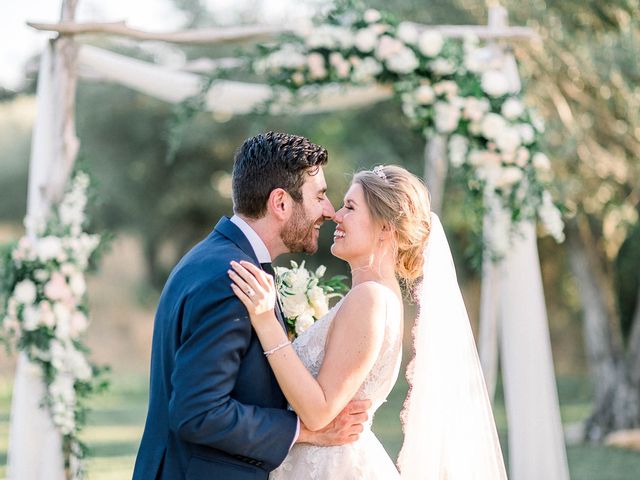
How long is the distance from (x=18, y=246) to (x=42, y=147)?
1.89 ft

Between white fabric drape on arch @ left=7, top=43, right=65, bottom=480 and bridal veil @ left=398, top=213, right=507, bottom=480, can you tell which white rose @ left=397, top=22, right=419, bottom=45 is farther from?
bridal veil @ left=398, top=213, right=507, bottom=480

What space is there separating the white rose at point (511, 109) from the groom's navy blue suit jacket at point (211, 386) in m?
3.25

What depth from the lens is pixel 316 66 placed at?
5840mm

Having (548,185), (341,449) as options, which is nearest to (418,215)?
(341,449)

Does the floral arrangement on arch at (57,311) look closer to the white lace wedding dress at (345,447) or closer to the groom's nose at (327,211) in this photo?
the white lace wedding dress at (345,447)

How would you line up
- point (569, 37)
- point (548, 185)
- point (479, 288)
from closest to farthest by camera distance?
1. point (548, 185)
2. point (569, 37)
3. point (479, 288)

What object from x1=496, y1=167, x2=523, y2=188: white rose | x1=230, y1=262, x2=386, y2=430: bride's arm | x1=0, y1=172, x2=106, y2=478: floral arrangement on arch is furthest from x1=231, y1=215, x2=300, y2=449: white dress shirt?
x1=496, y1=167, x2=523, y2=188: white rose

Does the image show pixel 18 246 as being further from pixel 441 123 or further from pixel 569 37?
pixel 569 37

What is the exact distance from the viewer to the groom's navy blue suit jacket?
2557 millimetres

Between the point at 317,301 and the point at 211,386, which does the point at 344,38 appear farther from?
the point at 211,386

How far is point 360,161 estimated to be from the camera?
1334 centimetres

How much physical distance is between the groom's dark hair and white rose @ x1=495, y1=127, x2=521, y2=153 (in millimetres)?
2977

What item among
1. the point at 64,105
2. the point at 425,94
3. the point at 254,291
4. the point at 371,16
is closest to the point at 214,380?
the point at 254,291

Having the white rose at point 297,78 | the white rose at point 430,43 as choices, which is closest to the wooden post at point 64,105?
the white rose at point 297,78
